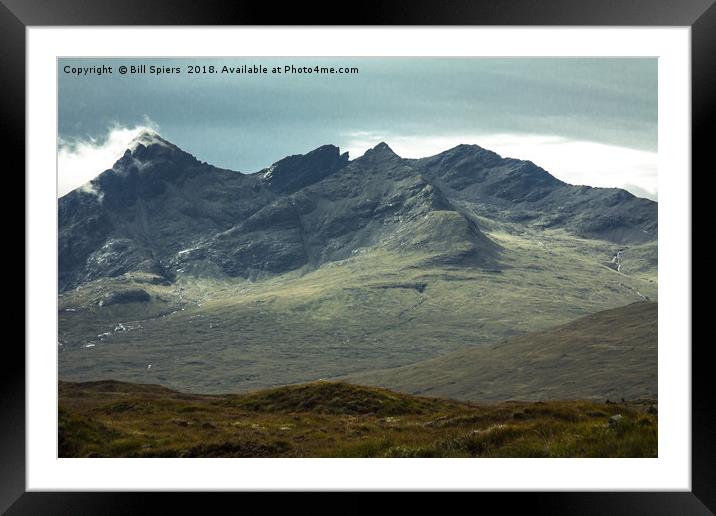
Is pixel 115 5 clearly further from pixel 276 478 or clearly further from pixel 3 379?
pixel 276 478

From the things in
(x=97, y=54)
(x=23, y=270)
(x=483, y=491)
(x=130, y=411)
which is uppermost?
(x=97, y=54)

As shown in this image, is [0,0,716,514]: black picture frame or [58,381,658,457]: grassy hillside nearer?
[0,0,716,514]: black picture frame

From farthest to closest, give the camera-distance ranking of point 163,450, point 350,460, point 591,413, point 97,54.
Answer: point 591,413 → point 163,450 → point 97,54 → point 350,460

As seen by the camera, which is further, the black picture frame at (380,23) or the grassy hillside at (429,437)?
the grassy hillside at (429,437)

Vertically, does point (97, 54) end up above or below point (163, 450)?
above

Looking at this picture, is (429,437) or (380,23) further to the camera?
(429,437)

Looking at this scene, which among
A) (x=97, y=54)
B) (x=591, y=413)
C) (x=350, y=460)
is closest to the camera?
(x=350, y=460)

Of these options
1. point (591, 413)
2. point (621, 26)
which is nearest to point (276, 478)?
point (621, 26)

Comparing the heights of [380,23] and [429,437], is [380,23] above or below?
above
